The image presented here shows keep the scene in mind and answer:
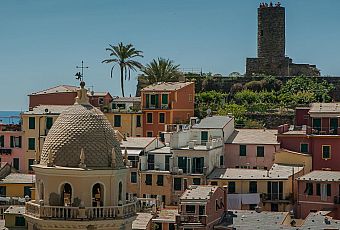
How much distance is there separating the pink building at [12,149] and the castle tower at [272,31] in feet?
151

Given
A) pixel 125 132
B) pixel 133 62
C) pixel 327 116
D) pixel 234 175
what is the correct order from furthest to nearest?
1. pixel 133 62
2. pixel 125 132
3. pixel 327 116
4. pixel 234 175

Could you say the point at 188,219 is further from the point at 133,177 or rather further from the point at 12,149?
the point at 12,149

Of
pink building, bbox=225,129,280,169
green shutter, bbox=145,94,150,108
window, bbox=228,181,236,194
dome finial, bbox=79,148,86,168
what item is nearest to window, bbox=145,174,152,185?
window, bbox=228,181,236,194

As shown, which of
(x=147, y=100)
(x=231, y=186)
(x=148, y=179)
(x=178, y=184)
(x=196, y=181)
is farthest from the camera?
(x=147, y=100)

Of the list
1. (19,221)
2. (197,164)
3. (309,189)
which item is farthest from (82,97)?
(197,164)

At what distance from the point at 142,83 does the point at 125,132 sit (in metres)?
15.3

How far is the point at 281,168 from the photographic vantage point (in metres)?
71.6

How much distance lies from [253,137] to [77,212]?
55.9 metres

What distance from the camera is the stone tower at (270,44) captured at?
117 meters

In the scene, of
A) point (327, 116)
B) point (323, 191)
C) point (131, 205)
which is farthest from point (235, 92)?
point (131, 205)

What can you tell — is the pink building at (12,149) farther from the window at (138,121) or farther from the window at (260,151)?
the window at (260,151)

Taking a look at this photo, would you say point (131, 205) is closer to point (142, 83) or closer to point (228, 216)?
point (228, 216)

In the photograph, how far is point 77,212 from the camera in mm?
21531

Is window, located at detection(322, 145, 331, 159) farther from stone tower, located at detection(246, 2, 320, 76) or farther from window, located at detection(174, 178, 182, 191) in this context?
stone tower, located at detection(246, 2, 320, 76)
